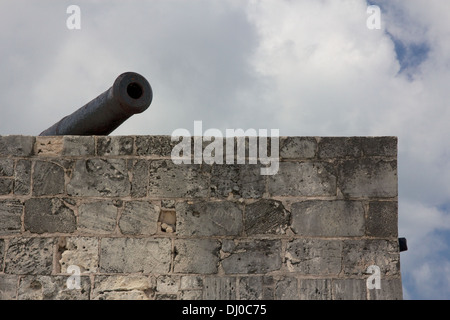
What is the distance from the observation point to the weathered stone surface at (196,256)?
545 cm

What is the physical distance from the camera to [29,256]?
5582 mm

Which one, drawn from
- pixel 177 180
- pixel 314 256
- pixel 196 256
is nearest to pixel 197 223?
pixel 196 256

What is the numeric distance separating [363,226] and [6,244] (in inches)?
120

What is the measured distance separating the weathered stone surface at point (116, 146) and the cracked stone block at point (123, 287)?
105 cm

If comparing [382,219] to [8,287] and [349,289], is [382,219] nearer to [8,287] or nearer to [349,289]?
[349,289]

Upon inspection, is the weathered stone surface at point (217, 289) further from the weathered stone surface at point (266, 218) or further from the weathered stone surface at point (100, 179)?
the weathered stone surface at point (100, 179)

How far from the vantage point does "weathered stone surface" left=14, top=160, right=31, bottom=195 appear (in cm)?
569

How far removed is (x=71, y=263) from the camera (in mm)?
5523

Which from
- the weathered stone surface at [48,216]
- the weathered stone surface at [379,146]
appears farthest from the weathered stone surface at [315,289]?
the weathered stone surface at [48,216]

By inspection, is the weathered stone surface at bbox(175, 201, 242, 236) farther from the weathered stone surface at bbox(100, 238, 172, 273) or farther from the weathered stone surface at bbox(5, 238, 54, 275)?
the weathered stone surface at bbox(5, 238, 54, 275)
